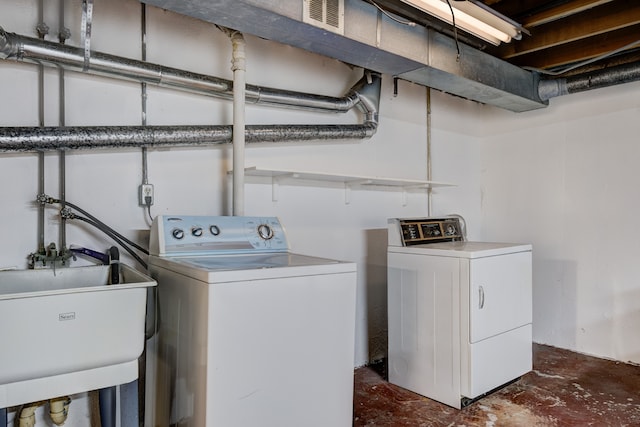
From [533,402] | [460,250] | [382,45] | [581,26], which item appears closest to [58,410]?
[460,250]

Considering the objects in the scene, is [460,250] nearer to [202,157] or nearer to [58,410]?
[202,157]

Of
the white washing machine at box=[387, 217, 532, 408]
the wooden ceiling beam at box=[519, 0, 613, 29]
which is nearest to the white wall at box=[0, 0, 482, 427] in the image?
the white washing machine at box=[387, 217, 532, 408]

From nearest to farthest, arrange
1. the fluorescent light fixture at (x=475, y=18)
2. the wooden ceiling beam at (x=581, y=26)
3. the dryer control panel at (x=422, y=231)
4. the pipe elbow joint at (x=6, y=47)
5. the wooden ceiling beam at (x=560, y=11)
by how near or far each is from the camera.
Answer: the pipe elbow joint at (x=6, y=47) → the fluorescent light fixture at (x=475, y=18) → the wooden ceiling beam at (x=560, y=11) → the wooden ceiling beam at (x=581, y=26) → the dryer control panel at (x=422, y=231)

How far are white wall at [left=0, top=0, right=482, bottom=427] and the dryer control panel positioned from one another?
402 mm

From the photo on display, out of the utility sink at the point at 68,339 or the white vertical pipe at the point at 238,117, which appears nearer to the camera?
the utility sink at the point at 68,339

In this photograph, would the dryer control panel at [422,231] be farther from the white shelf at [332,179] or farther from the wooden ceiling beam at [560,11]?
the wooden ceiling beam at [560,11]

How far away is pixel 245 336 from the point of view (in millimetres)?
1476

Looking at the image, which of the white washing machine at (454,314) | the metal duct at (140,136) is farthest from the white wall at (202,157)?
the white washing machine at (454,314)

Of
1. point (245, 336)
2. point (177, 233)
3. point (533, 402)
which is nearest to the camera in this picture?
point (245, 336)

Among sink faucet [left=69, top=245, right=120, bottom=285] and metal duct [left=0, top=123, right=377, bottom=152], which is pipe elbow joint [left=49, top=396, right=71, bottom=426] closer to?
sink faucet [left=69, top=245, right=120, bottom=285]

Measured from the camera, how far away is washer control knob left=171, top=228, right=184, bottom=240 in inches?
74.1

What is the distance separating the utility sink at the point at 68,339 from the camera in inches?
49.6

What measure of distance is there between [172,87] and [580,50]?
286cm

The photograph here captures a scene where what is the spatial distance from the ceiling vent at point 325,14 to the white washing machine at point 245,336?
110 centimetres
